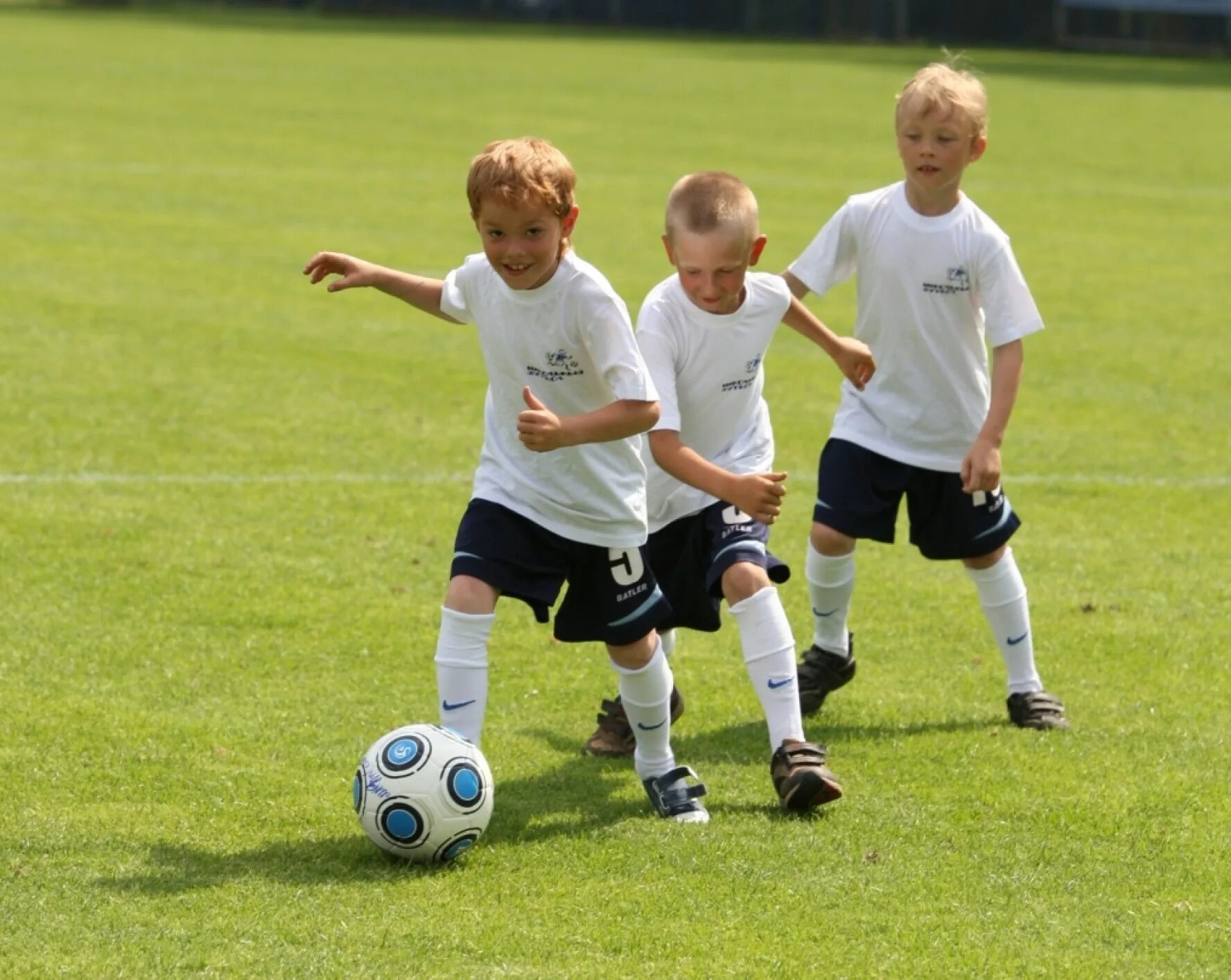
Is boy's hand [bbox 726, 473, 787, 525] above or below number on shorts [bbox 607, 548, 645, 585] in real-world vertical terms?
above

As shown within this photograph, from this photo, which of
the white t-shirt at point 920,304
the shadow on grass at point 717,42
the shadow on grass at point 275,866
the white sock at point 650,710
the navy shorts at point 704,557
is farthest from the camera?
the shadow on grass at point 717,42

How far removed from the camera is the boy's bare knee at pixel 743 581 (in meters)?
4.92

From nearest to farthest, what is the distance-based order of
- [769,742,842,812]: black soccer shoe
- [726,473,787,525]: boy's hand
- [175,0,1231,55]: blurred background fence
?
[726,473,787,525]: boy's hand
[769,742,842,812]: black soccer shoe
[175,0,1231,55]: blurred background fence

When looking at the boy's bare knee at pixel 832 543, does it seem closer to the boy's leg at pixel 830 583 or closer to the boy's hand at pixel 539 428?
the boy's leg at pixel 830 583

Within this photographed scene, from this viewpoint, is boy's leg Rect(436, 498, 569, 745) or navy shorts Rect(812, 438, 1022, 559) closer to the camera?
boy's leg Rect(436, 498, 569, 745)

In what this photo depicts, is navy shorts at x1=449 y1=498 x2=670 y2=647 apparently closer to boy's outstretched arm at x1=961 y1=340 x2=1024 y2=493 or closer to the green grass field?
the green grass field

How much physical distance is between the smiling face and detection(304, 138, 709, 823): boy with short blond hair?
1.29 metres

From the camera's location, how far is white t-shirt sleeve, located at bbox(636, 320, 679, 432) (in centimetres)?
482

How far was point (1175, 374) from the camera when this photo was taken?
1088 cm

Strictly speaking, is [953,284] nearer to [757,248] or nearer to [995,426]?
[995,426]

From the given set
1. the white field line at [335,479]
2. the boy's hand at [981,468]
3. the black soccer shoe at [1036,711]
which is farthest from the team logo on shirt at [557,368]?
the white field line at [335,479]

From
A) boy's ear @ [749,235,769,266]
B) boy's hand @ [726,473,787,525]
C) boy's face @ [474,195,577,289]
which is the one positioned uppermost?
boy's face @ [474,195,577,289]

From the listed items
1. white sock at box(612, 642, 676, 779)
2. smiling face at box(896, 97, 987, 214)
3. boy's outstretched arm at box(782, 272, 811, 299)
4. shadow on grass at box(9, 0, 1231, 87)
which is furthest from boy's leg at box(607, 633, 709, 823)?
shadow on grass at box(9, 0, 1231, 87)

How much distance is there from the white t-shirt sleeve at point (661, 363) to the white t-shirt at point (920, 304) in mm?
756
